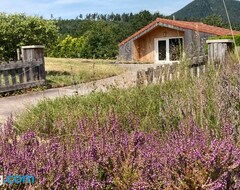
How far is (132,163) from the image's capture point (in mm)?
2359

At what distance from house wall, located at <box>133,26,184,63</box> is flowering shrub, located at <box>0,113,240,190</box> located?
26.3m

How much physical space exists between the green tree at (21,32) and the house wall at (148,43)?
1427 cm

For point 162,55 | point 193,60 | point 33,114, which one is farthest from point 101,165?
point 162,55

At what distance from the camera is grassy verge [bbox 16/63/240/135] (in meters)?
3.37

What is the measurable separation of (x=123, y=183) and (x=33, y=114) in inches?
135

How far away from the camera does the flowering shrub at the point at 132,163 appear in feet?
6.90

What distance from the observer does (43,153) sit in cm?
242

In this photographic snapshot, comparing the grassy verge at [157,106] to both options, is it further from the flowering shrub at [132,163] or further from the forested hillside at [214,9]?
the forested hillside at [214,9]

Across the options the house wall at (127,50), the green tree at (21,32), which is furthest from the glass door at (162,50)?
the green tree at (21,32)

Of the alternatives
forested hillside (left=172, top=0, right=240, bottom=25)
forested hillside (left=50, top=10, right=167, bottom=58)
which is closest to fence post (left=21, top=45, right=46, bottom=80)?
forested hillside (left=172, top=0, right=240, bottom=25)

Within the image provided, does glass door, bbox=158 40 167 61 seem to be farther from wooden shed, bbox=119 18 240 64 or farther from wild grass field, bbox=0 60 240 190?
wild grass field, bbox=0 60 240 190

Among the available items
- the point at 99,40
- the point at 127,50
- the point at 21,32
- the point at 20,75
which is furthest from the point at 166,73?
the point at 99,40

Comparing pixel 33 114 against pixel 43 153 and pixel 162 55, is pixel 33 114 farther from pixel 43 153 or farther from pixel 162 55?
pixel 162 55

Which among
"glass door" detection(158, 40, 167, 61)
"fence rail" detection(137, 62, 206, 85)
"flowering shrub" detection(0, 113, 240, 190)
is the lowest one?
"flowering shrub" detection(0, 113, 240, 190)
